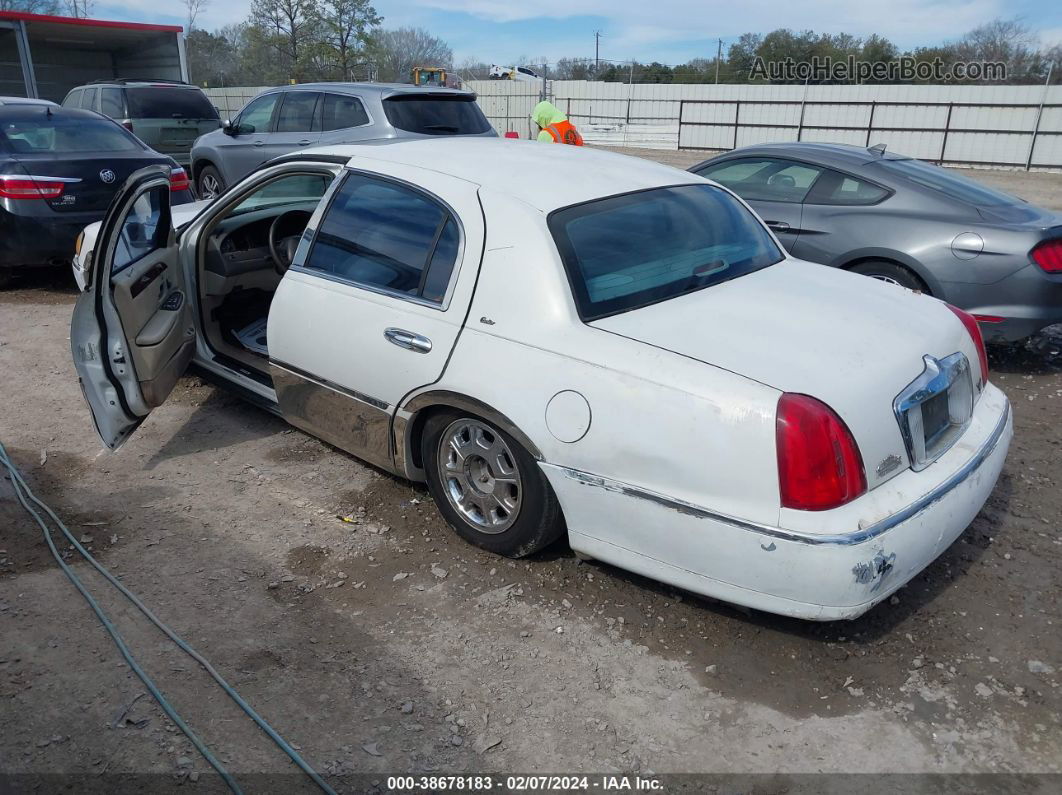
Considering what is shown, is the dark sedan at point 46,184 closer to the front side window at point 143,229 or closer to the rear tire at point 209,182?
the rear tire at point 209,182

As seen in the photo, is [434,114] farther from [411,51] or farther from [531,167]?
[411,51]

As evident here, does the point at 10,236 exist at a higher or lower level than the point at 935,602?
higher

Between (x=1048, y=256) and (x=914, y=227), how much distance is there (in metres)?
0.83

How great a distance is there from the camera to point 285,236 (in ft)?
17.5

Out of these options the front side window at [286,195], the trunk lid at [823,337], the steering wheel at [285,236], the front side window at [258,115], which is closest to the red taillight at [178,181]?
the front side window at [286,195]

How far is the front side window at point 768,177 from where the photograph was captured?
6359mm

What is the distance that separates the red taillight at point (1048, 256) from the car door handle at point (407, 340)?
4222mm

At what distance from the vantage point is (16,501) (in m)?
3.97

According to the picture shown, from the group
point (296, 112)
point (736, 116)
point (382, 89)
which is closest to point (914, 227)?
point (382, 89)

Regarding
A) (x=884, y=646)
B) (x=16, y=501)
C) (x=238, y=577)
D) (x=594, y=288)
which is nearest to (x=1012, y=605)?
(x=884, y=646)

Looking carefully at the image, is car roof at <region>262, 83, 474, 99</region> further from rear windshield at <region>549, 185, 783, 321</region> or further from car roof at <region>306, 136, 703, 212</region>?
A: rear windshield at <region>549, 185, 783, 321</region>

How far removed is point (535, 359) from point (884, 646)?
64.7 inches

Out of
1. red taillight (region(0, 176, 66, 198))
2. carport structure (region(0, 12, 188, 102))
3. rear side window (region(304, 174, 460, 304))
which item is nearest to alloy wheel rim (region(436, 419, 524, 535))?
rear side window (region(304, 174, 460, 304))

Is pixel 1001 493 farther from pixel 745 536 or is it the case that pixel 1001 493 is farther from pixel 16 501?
pixel 16 501
